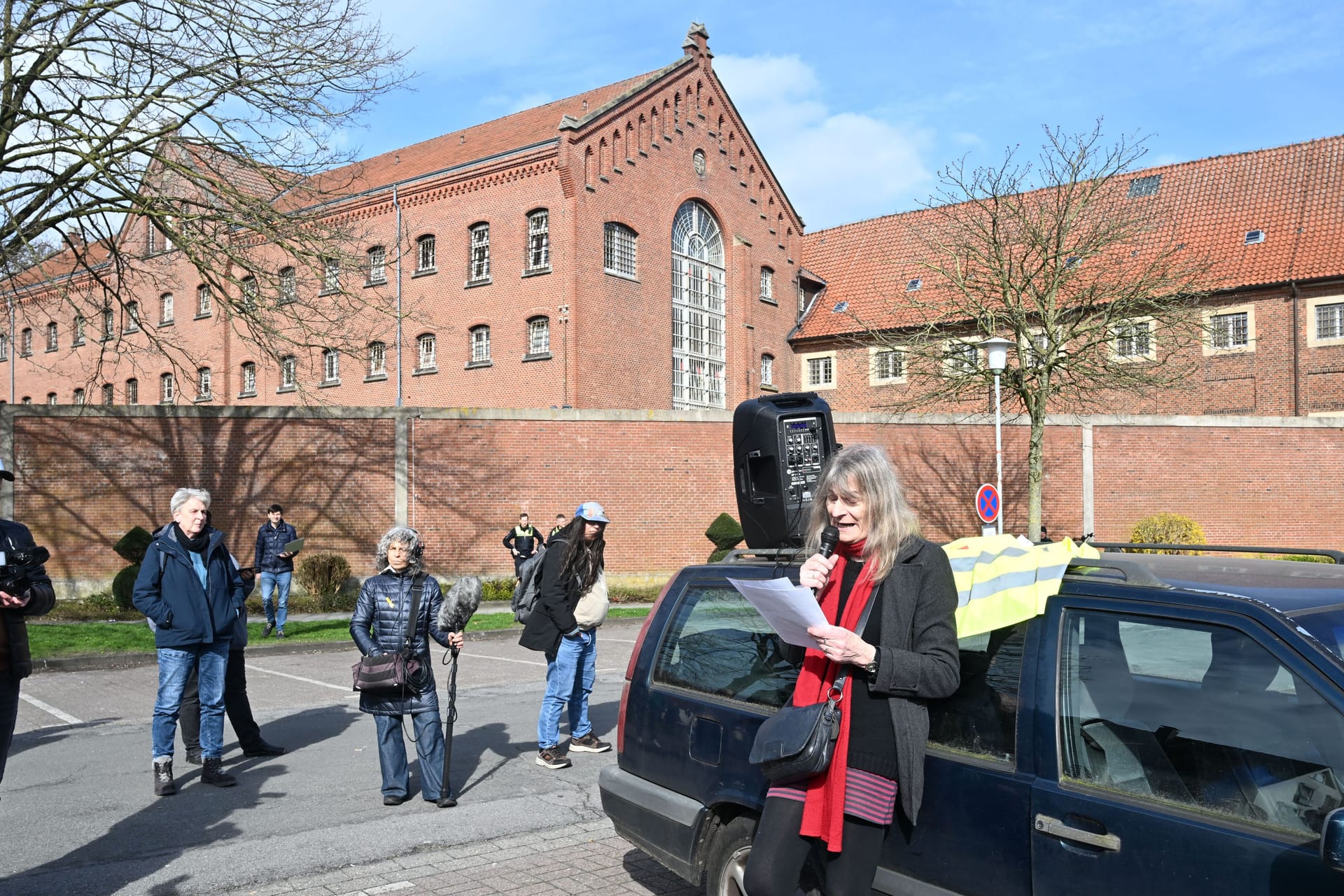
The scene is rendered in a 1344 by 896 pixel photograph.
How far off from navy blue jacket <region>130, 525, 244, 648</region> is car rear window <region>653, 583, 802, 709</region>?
3.82m

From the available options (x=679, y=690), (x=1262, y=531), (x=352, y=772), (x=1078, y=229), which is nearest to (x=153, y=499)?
(x=352, y=772)

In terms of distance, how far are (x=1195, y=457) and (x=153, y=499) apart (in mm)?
23403

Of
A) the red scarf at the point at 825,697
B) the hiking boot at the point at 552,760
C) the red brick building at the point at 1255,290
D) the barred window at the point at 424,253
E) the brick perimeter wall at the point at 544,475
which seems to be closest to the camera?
the red scarf at the point at 825,697

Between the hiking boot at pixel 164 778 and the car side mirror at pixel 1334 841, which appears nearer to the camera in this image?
the car side mirror at pixel 1334 841

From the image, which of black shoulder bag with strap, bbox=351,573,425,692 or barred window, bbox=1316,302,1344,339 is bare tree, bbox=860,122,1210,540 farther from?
black shoulder bag with strap, bbox=351,573,425,692

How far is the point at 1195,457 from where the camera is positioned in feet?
84.5

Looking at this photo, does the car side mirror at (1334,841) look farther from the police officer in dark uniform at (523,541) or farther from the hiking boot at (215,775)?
the police officer in dark uniform at (523,541)

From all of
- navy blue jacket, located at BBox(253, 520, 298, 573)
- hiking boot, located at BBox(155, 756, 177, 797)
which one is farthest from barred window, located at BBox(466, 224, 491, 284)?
hiking boot, located at BBox(155, 756, 177, 797)

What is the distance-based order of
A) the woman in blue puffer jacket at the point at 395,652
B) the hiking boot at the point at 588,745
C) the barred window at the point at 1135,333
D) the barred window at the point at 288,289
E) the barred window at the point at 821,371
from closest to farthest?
the woman in blue puffer jacket at the point at 395,652 → the hiking boot at the point at 588,745 → the barred window at the point at 288,289 → the barred window at the point at 1135,333 → the barred window at the point at 821,371

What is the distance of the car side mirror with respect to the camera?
2.21m

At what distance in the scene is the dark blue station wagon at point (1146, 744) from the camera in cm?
258

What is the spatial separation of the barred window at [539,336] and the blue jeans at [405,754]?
23.1 metres

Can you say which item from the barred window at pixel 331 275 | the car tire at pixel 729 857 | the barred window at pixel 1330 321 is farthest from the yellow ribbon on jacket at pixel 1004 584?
Answer: the barred window at pixel 1330 321

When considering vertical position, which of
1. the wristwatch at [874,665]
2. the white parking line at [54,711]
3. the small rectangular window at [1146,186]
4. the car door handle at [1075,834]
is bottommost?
the white parking line at [54,711]
